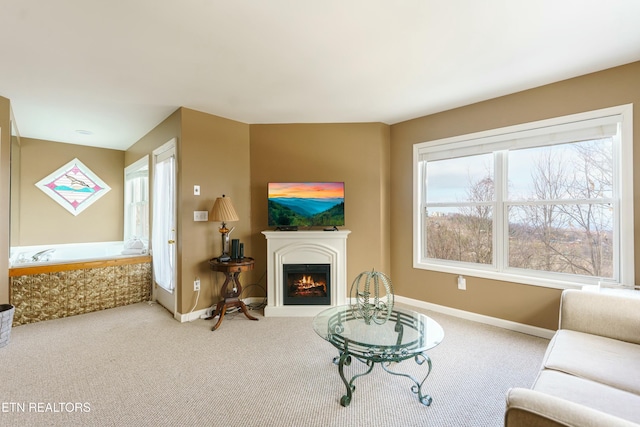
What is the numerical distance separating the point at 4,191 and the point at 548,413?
4368mm

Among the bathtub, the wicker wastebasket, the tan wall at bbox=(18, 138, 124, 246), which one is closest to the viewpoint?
the wicker wastebasket

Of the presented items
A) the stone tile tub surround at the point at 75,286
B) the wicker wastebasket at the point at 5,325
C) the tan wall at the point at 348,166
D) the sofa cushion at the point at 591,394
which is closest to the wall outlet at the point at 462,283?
the tan wall at the point at 348,166

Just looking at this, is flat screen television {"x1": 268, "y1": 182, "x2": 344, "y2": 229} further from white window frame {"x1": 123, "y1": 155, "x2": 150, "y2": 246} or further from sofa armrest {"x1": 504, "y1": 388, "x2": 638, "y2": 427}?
sofa armrest {"x1": 504, "y1": 388, "x2": 638, "y2": 427}

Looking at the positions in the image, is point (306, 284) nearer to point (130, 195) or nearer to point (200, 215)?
point (200, 215)

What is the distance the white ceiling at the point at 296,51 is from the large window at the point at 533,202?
51cm

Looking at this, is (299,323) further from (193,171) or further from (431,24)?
(431,24)

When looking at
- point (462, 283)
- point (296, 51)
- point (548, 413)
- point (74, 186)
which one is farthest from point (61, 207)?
point (548, 413)

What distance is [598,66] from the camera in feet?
7.59

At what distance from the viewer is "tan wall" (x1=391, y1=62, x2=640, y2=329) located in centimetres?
236

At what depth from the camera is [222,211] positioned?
3.06 meters

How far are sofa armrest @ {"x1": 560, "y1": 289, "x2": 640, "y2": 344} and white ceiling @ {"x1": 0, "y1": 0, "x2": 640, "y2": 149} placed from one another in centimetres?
173

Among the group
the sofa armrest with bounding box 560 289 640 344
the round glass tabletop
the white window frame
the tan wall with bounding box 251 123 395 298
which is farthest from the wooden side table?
the sofa armrest with bounding box 560 289 640 344

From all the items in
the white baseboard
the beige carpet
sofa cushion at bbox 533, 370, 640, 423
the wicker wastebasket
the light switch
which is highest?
the light switch

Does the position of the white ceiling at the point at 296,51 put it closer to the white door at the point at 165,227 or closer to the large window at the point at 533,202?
the large window at the point at 533,202
